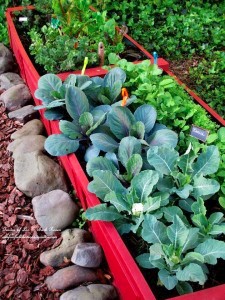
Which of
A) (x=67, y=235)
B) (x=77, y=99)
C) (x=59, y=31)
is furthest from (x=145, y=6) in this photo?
(x=67, y=235)

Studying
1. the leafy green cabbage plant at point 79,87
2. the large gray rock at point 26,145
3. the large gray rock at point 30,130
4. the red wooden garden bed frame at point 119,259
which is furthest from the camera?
the large gray rock at point 30,130

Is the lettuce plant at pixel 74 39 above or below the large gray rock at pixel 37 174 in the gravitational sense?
above

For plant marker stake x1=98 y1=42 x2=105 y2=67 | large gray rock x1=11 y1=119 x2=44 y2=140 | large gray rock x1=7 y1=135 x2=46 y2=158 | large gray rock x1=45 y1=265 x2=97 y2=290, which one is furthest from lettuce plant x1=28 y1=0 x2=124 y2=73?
large gray rock x1=45 y1=265 x2=97 y2=290

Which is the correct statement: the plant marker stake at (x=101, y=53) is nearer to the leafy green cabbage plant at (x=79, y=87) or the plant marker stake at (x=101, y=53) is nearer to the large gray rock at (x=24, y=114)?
the leafy green cabbage plant at (x=79, y=87)

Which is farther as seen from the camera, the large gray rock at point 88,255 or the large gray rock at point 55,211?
the large gray rock at point 55,211

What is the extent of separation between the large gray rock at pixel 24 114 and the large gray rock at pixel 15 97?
0.30 feet

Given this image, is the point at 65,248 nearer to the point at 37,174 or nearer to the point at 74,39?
the point at 37,174

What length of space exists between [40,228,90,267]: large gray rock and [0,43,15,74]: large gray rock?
→ 80.4 inches

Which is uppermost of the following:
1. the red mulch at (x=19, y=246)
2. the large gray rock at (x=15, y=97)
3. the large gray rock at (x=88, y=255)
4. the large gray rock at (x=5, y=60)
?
the large gray rock at (x=5, y=60)

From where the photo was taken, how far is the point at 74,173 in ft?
7.63

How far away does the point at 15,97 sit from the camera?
11.0 feet

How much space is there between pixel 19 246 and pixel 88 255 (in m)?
0.47

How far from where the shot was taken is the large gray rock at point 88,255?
2119mm

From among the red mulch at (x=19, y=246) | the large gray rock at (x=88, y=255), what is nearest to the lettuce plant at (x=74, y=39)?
the red mulch at (x=19, y=246)
